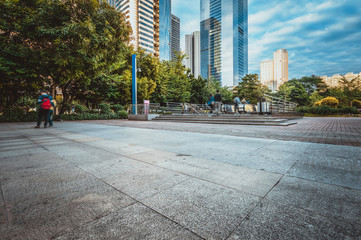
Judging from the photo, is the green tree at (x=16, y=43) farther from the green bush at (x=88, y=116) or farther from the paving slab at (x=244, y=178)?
the paving slab at (x=244, y=178)

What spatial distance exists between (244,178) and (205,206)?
901 millimetres

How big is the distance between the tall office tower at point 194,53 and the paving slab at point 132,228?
150048 mm

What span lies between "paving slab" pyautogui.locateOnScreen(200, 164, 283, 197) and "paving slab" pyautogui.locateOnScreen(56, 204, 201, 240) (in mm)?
975

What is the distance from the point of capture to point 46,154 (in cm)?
360

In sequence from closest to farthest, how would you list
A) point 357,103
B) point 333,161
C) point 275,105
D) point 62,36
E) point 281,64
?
point 333,161, point 62,36, point 275,105, point 357,103, point 281,64

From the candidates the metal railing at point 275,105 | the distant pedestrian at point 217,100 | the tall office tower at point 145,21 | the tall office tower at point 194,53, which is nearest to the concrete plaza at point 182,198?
the distant pedestrian at point 217,100

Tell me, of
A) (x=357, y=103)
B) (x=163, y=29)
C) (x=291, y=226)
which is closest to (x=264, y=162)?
(x=291, y=226)

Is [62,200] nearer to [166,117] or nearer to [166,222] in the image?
[166,222]

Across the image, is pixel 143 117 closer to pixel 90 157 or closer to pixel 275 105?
pixel 275 105

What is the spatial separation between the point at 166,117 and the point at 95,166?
14.8m

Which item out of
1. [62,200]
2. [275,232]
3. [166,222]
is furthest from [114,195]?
[275,232]

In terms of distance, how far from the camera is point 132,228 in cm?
129

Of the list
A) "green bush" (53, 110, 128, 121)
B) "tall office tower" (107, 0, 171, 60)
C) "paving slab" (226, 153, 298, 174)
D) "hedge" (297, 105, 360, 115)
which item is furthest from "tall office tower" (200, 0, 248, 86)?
"paving slab" (226, 153, 298, 174)

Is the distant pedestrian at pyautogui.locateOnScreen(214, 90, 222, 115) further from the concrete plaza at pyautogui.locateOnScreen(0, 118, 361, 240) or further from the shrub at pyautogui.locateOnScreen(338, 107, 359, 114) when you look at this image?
the shrub at pyautogui.locateOnScreen(338, 107, 359, 114)
